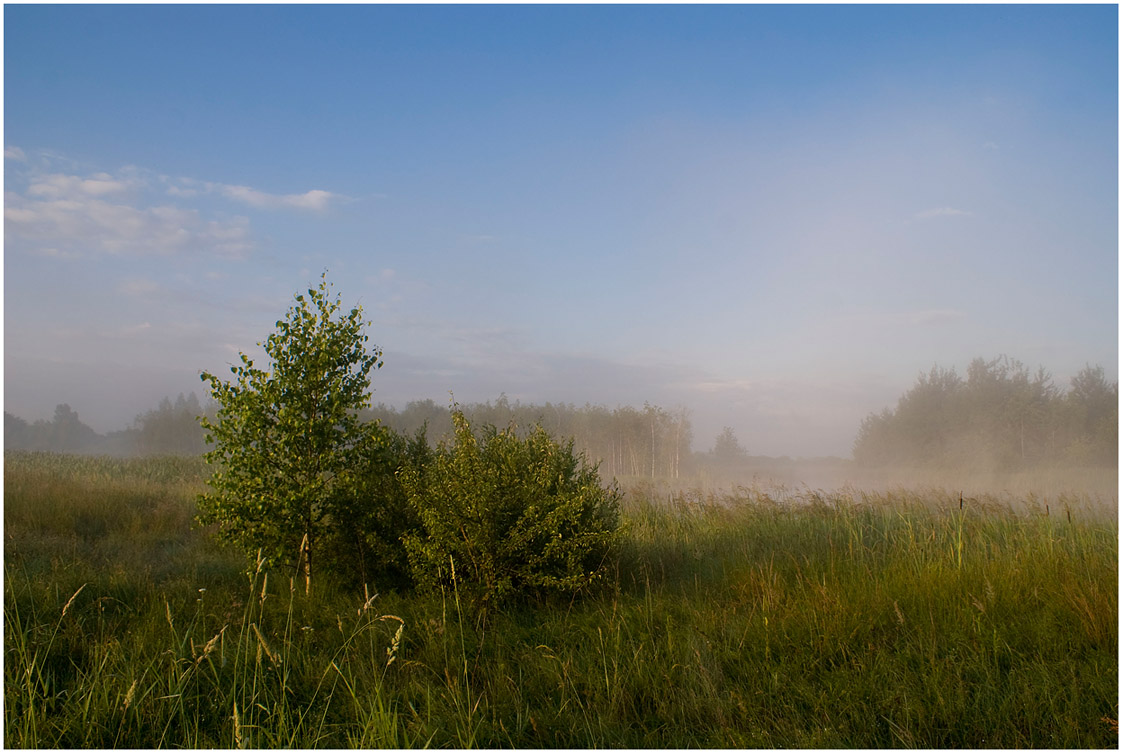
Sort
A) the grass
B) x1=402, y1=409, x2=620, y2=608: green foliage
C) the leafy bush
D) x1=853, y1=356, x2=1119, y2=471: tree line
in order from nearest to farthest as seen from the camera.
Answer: the grass → x1=402, y1=409, x2=620, y2=608: green foliage → the leafy bush → x1=853, y1=356, x2=1119, y2=471: tree line

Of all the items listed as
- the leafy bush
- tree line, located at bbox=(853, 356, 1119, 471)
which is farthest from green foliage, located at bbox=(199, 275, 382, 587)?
tree line, located at bbox=(853, 356, 1119, 471)

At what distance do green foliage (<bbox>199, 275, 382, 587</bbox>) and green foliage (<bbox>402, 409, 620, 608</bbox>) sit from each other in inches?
33.7

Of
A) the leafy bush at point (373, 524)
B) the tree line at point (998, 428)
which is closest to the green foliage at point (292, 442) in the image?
the leafy bush at point (373, 524)

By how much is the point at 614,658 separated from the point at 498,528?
1.91 meters

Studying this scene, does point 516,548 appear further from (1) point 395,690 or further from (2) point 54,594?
(2) point 54,594

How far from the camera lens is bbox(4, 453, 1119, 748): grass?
3520 millimetres

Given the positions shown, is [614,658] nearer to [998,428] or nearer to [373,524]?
[373,524]

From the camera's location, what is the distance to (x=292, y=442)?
6219 mm

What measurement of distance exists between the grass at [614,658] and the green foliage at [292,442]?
0.66m

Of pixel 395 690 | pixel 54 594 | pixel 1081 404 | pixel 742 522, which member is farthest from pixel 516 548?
pixel 1081 404

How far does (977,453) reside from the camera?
102 feet

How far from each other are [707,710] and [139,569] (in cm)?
653

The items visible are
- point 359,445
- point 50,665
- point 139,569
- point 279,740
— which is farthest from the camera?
point 139,569

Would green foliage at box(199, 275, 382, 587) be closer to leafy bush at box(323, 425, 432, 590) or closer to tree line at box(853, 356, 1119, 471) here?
leafy bush at box(323, 425, 432, 590)
